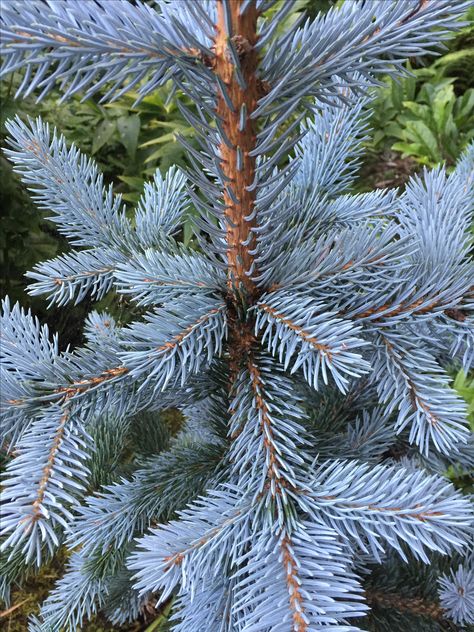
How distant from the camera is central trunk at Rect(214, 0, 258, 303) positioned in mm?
399

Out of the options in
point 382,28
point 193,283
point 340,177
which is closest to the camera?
point 382,28

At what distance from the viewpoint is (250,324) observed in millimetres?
550

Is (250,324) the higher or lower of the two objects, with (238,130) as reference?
lower

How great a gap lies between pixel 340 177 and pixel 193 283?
0.92 ft

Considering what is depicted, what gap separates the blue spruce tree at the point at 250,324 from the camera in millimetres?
398

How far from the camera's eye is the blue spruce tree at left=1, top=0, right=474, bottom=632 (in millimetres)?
398

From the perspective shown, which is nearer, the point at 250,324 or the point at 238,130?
the point at 238,130

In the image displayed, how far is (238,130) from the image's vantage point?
17.6 inches

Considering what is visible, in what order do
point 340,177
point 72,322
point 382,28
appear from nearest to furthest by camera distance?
point 382,28 < point 340,177 < point 72,322

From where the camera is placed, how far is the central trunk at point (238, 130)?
0.40m

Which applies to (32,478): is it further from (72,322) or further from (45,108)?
(45,108)

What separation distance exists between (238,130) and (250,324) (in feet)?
0.64

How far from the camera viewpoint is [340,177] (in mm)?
688

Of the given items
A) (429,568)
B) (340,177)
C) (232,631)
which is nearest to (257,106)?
(340,177)
